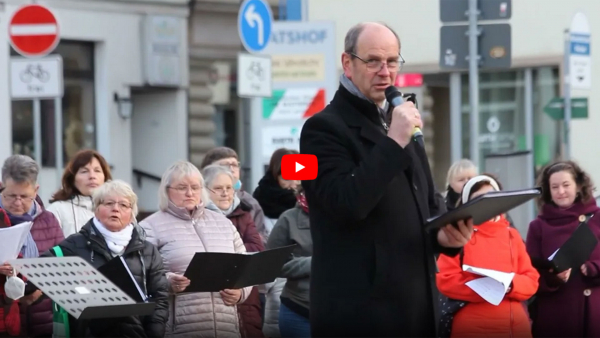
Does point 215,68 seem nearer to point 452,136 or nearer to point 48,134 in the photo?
point 48,134

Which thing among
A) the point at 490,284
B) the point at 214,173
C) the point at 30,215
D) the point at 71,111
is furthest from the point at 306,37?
the point at 71,111

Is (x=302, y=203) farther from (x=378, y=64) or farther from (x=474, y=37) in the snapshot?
(x=474, y=37)

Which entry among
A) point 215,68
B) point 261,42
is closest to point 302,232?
point 261,42

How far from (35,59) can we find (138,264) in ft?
21.1

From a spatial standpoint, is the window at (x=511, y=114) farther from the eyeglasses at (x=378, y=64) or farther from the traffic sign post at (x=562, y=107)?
the eyeglasses at (x=378, y=64)

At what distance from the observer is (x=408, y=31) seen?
20562mm

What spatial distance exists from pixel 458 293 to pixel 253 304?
1716 millimetres

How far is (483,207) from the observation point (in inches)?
200

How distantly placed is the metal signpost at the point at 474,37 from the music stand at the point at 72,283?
6.86 m

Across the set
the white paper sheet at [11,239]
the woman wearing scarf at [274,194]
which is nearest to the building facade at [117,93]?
the woman wearing scarf at [274,194]

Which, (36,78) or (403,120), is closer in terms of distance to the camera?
(403,120)

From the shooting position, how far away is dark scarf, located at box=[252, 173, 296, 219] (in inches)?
420

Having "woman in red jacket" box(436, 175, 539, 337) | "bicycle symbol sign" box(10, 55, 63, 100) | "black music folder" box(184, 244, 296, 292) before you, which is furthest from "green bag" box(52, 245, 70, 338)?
"bicycle symbol sign" box(10, 55, 63, 100)

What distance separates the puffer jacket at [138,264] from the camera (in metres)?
7.32
